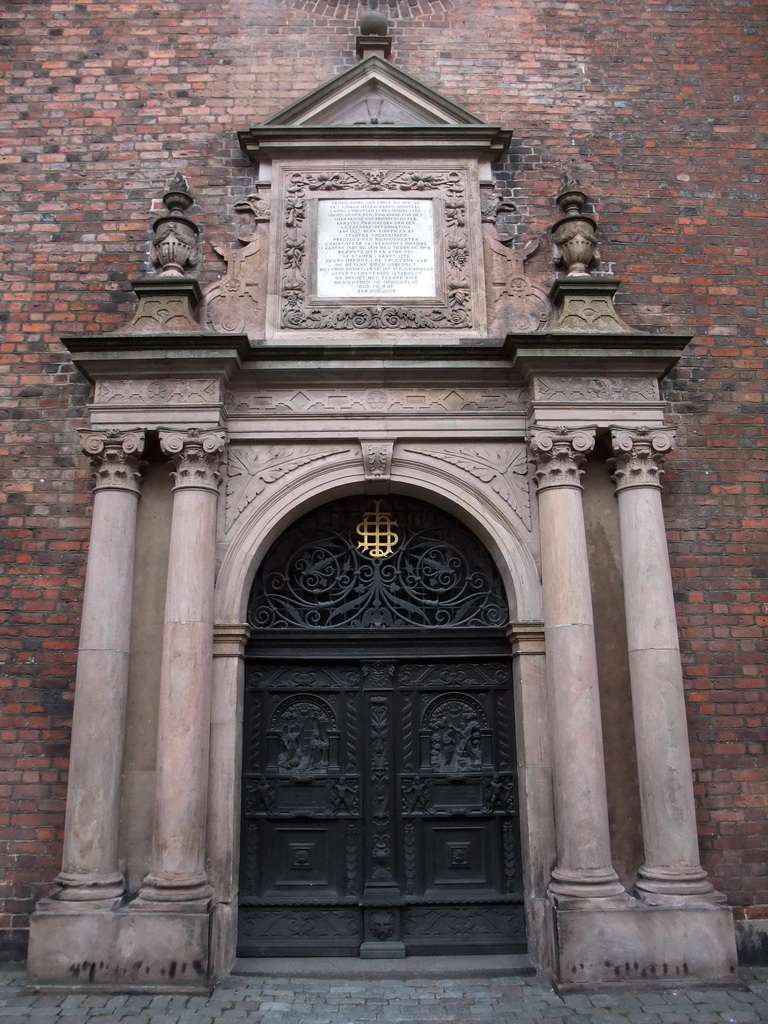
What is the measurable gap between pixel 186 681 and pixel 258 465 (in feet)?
5.40

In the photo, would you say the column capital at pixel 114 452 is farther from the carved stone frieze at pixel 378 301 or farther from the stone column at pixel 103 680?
the carved stone frieze at pixel 378 301

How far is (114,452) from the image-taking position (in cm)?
578

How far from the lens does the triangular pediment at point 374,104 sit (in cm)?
688

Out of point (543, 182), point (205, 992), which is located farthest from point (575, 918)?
point (543, 182)

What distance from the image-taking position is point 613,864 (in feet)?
18.0

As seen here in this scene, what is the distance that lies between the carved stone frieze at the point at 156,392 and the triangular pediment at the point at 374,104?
249cm

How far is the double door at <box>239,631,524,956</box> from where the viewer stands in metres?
5.73

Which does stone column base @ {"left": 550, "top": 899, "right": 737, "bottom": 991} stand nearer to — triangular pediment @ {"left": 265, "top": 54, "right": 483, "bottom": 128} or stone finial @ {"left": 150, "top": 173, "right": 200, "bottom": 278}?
stone finial @ {"left": 150, "top": 173, "right": 200, "bottom": 278}

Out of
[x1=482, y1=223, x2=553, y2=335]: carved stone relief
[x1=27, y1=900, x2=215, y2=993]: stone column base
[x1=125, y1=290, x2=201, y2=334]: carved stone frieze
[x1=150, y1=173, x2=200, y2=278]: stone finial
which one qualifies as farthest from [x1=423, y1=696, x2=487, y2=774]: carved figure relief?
[x1=150, y1=173, x2=200, y2=278]: stone finial

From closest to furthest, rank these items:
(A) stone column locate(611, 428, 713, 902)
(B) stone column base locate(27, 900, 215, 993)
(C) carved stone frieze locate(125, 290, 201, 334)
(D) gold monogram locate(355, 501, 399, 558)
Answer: (B) stone column base locate(27, 900, 215, 993) < (A) stone column locate(611, 428, 713, 902) < (C) carved stone frieze locate(125, 290, 201, 334) < (D) gold monogram locate(355, 501, 399, 558)

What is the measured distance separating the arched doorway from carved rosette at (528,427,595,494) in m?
0.88

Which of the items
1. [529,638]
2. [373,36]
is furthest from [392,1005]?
[373,36]

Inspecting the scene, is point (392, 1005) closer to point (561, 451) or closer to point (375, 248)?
point (561, 451)

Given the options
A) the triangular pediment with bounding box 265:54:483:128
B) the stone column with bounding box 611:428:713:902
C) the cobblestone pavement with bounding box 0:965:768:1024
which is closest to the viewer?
the cobblestone pavement with bounding box 0:965:768:1024
